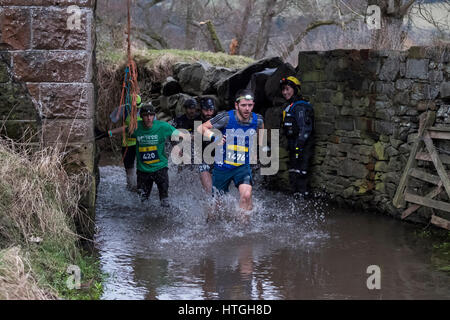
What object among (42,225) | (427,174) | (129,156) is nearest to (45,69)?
(42,225)

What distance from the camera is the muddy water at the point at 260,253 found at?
5.93 metres

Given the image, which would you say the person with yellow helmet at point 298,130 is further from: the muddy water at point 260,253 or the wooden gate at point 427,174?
the wooden gate at point 427,174

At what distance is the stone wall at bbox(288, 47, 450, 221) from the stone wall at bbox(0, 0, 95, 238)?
409 cm

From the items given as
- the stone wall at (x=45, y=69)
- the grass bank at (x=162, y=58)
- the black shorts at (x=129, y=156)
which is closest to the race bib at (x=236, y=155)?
the stone wall at (x=45, y=69)

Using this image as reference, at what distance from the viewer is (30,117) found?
6992 millimetres

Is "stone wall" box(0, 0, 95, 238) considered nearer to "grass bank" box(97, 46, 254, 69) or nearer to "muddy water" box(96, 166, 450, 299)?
"muddy water" box(96, 166, 450, 299)

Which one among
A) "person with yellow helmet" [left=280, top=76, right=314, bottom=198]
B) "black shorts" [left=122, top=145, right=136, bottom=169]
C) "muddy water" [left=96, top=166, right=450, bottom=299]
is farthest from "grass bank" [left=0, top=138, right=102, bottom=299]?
"person with yellow helmet" [left=280, top=76, right=314, bottom=198]

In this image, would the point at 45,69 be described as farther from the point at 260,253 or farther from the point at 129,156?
the point at 129,156

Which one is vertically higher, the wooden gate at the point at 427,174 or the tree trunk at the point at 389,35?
the tree trunk at the point at 389,35

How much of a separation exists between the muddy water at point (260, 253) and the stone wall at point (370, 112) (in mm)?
447

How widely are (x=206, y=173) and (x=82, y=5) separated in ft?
10.5

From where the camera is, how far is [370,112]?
9.48 meters
